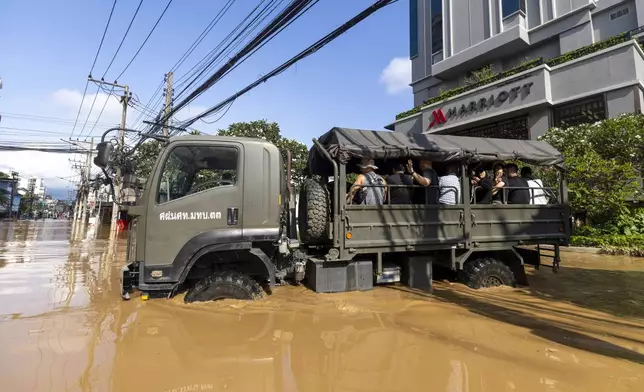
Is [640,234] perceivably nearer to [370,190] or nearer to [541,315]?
[541,315]

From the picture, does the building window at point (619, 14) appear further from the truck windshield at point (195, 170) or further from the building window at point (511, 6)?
the truck windshield at point (195, 170)

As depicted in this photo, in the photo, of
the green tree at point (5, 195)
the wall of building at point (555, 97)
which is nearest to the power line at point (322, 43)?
the wall of building at point (555, 97)

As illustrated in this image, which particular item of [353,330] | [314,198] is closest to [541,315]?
[353,330]

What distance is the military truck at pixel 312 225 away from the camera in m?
4.22

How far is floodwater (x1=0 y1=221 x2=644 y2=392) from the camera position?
274 centimetres

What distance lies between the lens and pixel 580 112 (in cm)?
1609

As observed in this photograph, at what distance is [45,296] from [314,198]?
4528 mm

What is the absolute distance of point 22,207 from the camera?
64.8 m

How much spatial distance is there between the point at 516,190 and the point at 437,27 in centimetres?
2421

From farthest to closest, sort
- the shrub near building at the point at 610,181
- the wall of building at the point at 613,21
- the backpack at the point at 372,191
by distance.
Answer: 1. the wall of building at the point at 613,21
2. the shrub near building at the point at 610,181
3. the backpack at the point at 372,191

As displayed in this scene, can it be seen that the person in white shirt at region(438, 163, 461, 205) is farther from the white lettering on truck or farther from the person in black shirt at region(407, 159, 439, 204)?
the white lettering on truck

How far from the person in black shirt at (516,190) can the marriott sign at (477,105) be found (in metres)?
13.9

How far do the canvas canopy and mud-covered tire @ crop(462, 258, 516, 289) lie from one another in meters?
1.77

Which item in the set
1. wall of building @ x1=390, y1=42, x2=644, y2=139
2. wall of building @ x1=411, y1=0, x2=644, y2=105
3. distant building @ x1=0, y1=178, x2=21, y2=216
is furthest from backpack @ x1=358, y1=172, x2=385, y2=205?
distant building @ x1=0, y1=178, x2=21, y2=216
